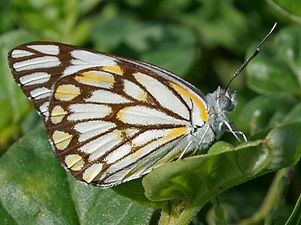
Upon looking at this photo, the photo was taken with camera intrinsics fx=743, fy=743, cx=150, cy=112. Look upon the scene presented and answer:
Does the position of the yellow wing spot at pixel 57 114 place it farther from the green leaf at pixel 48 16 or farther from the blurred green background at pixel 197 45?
the green leaf at pixel 48 16

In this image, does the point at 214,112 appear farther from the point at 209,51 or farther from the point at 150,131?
the point at 209,51

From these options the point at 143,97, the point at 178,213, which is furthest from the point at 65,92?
the point at 178,213

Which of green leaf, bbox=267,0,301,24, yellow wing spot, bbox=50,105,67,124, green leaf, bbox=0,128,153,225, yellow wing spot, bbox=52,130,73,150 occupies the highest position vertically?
green leaf, bbox=267,0,301,24

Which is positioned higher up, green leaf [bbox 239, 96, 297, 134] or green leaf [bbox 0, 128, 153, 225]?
green leaf [bbox 239, 96, 297, 134]

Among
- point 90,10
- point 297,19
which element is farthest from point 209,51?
point 297,19

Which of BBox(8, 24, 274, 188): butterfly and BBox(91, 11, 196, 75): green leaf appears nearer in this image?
BBox(8, 24, 274, 188): butterfly

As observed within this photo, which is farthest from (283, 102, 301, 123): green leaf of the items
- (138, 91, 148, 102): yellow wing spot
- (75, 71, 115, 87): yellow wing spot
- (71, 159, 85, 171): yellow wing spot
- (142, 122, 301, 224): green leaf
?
(142, 122, 301, 224): green leaf

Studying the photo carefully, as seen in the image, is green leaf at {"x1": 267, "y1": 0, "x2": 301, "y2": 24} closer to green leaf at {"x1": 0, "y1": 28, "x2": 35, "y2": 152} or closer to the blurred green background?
the blurred green background
